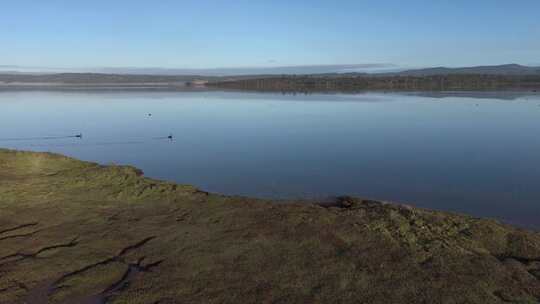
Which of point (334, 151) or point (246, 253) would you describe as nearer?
point (246, 253)

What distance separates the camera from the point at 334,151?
98.6ft

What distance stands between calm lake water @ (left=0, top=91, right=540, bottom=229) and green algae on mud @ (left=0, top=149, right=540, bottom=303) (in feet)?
16.5

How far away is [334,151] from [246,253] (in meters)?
20.1

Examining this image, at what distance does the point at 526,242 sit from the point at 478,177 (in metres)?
11.4

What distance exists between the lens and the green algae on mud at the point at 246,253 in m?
8.95

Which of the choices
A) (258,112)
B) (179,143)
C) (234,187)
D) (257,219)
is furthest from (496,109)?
(257,219)

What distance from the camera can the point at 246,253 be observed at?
10.9 metres

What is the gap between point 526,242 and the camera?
1139 cm

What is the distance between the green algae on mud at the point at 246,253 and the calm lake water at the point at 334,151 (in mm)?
5029

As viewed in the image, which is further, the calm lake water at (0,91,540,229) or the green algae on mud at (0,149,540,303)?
the calm lake water at (0,91,540,229)

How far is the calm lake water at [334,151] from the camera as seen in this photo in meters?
19.7

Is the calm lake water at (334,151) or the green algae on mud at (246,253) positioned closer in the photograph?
the green algae on mud at (246,253)

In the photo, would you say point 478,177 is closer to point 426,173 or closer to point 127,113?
point 426,173

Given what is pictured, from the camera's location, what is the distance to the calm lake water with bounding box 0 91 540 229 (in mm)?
19734
